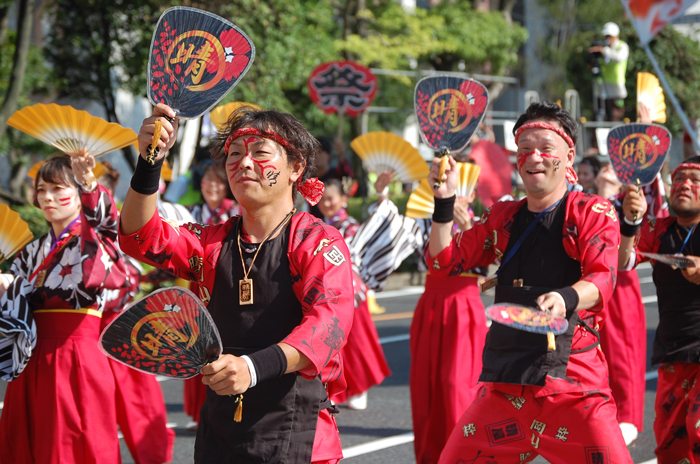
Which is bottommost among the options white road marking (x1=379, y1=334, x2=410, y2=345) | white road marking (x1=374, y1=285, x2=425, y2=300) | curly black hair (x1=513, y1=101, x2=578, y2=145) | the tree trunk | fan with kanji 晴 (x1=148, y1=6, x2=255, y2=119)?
white road marking (x1=374, y1=285, x2=425, y2=300)

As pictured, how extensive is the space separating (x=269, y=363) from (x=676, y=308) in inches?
102

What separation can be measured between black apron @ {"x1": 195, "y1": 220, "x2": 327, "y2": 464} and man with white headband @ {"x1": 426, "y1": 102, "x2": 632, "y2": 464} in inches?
32.8

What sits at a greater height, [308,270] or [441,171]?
[441,171]

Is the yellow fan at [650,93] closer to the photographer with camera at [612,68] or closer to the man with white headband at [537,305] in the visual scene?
the man with white headband at [537,305]

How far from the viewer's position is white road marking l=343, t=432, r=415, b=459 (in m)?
4.94

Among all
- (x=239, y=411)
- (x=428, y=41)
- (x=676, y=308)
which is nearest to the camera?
(x=239, y=411)

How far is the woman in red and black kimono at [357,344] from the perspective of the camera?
5996 mm

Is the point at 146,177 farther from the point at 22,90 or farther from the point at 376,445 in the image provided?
the point at 22,90

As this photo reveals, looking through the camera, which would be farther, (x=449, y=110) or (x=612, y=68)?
(x=612, y=68)

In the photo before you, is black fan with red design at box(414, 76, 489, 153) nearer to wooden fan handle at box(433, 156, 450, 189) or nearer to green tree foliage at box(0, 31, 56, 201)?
wooden fan handle at box(433, 156, 450, 189)

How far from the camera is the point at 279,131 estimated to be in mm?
2518

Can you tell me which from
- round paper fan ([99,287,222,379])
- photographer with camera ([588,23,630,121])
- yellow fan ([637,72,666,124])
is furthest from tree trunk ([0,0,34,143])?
round paper fan ([99,287,222,379])

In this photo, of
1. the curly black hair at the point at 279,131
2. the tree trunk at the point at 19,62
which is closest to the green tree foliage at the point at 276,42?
the tree trunk at the point at 19,62

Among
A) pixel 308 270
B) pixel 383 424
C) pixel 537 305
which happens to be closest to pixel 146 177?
pixel 308 270
